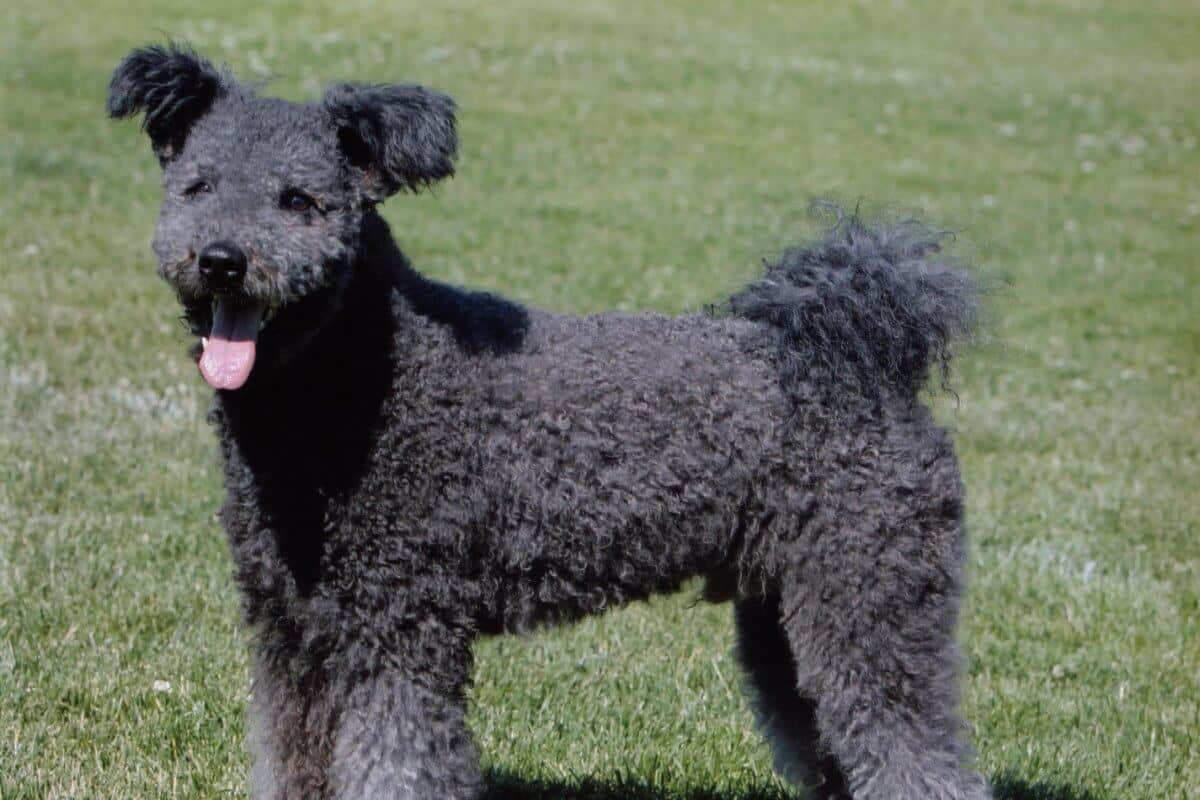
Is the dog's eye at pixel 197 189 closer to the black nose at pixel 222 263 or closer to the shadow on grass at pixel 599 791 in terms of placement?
the black nose at pixel 222 263

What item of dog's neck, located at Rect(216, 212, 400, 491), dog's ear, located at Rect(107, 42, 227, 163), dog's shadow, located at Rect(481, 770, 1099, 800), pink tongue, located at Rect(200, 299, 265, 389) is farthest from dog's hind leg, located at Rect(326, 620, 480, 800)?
dog's ear, located at Rect(107, 42, 227, 163)

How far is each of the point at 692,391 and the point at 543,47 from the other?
18289mm

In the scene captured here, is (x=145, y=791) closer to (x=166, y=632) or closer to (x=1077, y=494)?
(x=166, y=632)

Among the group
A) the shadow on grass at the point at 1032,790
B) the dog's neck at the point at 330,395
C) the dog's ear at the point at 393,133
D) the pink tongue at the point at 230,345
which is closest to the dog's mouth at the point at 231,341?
the pink tongue at the point at 230,345

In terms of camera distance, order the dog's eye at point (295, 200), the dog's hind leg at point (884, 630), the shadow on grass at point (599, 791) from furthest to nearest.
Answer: the shadow on grass at point (599, 791) → the dog's hind leg at point (884, 630) → the dog's eye at point (295, 200)

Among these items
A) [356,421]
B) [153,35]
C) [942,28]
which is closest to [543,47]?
[153,35]

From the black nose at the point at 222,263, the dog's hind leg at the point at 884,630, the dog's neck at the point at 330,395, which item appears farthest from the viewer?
the dog's hind leg at the point at 884,630

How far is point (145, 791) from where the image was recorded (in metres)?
4.38

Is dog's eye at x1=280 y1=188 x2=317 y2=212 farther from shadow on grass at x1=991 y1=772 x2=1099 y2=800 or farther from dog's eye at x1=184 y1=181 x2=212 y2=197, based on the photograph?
shadow on grass at x1=991 y1=772 x2=1099 y2=800

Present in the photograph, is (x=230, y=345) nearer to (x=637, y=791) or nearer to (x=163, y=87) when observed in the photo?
(x=163, y=87)

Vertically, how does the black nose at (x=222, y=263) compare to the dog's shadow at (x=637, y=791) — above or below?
above

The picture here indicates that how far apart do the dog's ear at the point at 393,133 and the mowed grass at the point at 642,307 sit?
1507 mm

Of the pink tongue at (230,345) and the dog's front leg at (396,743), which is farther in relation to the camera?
the dog's front leg at (396,743)

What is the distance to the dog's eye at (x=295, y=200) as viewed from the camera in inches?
140
